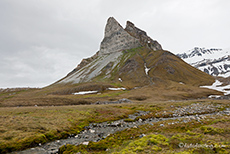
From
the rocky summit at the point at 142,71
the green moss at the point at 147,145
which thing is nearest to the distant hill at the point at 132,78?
the rocky summit at the point at 142,71

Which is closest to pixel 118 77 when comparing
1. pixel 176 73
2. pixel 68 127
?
pixel 176 73

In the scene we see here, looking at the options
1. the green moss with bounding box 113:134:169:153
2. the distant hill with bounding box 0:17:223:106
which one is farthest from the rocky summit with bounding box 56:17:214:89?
the green moss with bounding box 113:134:169:153

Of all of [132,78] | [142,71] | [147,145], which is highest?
[142,71]

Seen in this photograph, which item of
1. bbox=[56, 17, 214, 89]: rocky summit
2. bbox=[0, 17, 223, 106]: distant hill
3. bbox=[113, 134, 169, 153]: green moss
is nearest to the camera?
bbox=[113, 134, 169, 153]: green moss

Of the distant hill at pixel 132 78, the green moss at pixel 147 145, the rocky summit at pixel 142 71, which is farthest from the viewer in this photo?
the rocky summit at pixel 142 71

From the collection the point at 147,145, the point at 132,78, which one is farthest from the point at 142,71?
the point at 147,145

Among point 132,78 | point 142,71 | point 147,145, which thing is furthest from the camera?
point 142,71

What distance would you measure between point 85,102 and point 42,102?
1728 centimetres

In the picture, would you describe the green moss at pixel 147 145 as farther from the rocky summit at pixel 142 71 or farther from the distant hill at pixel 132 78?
the rocky summit at pixel 142 71

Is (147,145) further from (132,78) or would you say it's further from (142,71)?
(142,71)

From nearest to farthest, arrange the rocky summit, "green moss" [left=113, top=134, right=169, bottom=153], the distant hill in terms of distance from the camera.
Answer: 1. "green moss" [left=113, top=134, right=169, bottom=153]
2. the distant hill
3. the rocky summit

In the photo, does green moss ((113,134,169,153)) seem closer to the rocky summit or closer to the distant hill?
the distant hill

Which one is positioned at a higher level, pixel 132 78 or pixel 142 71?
pixel 142 71

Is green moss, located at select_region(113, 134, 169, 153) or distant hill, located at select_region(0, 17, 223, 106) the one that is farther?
distant hill, located at select_region(0, 17, 223, 106)
